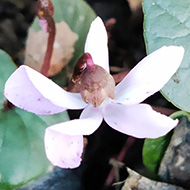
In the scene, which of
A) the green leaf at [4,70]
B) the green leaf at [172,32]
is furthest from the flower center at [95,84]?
the green leaf at [4,70]

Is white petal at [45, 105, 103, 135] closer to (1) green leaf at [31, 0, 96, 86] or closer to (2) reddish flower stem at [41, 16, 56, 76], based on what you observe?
(2) reddish flower stem at [41, 16, 56, 76]

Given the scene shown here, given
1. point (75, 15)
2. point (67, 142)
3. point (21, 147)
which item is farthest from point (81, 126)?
point (75, 15)

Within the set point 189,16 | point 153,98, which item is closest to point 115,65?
point 153,98

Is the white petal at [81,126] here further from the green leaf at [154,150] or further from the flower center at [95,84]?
the green leaf at [154,150]

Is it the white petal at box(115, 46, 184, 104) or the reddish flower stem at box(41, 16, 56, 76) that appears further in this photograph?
the reddish flower stem at box(41, 16, 56, 76)

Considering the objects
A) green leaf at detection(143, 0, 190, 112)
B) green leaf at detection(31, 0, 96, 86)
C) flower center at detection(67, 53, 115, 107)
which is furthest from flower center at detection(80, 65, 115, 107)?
green leaf at detection(31, 0, 96, 86)

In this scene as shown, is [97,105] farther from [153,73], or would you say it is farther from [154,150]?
[154,150]
